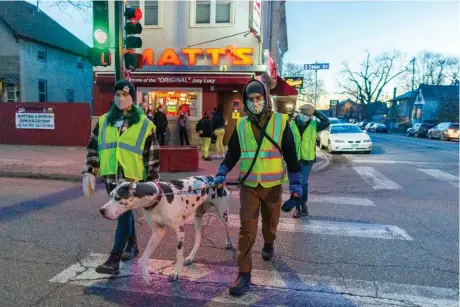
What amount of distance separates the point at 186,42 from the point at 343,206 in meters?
11.4

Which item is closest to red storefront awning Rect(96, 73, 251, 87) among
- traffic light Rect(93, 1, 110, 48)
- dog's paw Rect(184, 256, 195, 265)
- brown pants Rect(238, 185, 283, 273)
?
traffic light Rect(93, 1, 110, 48)

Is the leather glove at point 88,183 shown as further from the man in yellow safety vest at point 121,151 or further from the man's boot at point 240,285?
the man's boot at point 240,285

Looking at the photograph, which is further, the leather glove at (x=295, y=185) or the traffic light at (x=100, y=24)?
the traffic light at (x=100, y=24)

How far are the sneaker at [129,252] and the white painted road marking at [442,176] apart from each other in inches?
340

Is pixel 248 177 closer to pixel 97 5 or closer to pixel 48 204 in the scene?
pixel 48 204

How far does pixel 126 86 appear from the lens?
12.7 ft

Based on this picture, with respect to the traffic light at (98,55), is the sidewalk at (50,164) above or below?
below

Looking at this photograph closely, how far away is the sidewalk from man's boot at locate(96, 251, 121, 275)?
5879 millimetres

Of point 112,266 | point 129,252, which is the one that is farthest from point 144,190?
point 129,252

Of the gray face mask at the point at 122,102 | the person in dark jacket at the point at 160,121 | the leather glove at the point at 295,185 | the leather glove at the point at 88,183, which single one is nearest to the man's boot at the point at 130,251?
the leather glove at the point at 88,183

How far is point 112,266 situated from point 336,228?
135 inches

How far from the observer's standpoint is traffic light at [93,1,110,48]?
27.1ft

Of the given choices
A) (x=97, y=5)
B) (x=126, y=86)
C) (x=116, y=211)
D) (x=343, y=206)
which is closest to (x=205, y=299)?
(x=116, y=211)

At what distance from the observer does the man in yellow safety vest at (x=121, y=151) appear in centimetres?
378
